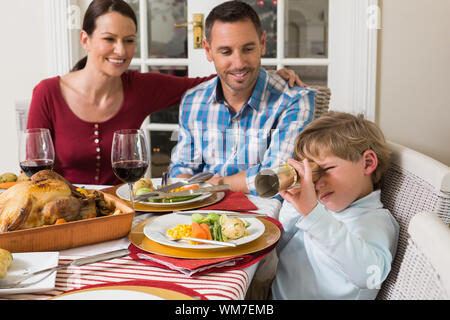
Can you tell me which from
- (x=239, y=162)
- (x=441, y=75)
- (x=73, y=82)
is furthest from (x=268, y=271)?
(x=441, y=75)

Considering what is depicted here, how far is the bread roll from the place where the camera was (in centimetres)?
72

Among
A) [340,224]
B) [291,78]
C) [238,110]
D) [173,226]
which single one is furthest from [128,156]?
[291,78]

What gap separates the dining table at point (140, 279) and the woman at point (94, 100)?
1.00 metres

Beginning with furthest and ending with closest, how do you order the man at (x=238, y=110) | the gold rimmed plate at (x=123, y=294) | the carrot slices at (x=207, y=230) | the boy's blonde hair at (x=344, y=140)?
the man at (x=238, y=110) < the boy's blonde hair at (x=344, y=140) < the carrot slices at (x=207, y=230) < the gold rimmed plate at (x=123, y=294)

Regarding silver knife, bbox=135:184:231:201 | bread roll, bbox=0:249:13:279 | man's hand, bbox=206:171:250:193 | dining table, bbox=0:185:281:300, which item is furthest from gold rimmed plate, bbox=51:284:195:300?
man's hand, bbox=206:171:250:193

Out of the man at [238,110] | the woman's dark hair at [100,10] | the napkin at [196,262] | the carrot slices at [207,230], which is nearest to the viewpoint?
the napkin at [196,262]

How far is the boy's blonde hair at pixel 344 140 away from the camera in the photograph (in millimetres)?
1053

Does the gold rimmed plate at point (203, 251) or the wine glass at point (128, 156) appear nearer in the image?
the gold rimmed plate at point (203, 251)

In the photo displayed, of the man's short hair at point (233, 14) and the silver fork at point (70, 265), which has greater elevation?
the man's short hair at point (233, 14)

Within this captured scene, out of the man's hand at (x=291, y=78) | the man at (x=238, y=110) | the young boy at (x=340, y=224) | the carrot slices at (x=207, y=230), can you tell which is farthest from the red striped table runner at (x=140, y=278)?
the man's hand at (x=291, y=78)

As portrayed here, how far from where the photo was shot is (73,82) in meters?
1.89

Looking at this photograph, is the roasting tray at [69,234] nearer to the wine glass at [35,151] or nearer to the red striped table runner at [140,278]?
the red striped table runner at [140,278]

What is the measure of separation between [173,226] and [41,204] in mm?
258

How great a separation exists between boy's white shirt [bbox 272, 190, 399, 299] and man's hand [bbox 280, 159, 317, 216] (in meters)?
0.02
